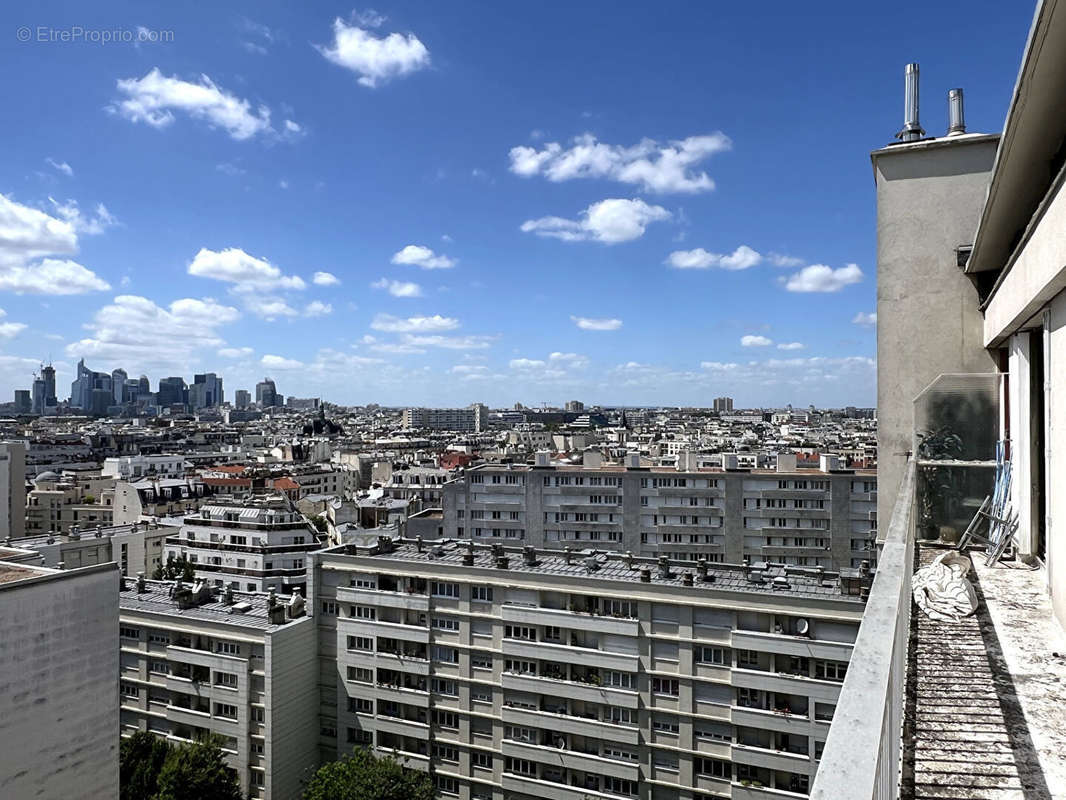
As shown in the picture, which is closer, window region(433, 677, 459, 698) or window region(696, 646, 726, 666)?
window region(696, 646, 726, 666)

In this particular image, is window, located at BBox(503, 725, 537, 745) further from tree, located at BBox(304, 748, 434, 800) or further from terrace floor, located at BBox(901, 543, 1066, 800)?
terrace floor, located at BBox(901, 543, 1066, 800)

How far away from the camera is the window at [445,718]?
21.8 m

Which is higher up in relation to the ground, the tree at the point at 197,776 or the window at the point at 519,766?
the tree at the point at 197,776

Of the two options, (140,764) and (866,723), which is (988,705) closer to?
(866,723)

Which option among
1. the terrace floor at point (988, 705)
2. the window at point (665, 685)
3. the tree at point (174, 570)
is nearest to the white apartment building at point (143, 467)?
the tree at point (174, 570)

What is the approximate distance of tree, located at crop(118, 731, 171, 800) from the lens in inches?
765

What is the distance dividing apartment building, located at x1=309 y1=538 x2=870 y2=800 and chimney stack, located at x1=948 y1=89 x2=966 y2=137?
1248 cm

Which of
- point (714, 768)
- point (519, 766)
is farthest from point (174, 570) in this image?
point (714, 768)

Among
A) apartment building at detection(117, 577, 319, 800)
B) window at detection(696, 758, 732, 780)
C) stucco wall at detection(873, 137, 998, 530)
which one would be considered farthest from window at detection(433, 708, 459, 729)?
stucco wall at detection(873, 137, 998, 530)

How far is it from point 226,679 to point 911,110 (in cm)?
2357

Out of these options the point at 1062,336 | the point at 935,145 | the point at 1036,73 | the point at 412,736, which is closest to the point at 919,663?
the point at 1062,336

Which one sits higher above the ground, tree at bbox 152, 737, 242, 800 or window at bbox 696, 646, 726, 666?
window at bbox 696, 646, 726, 666

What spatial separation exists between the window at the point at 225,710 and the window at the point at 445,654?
665 centimetres

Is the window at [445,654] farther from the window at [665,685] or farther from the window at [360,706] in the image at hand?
the window at [665,685]
